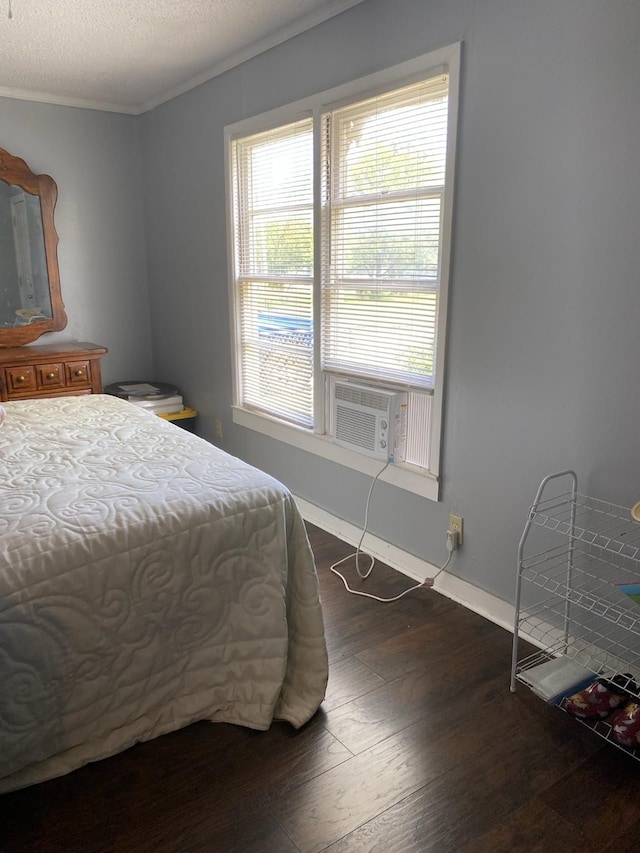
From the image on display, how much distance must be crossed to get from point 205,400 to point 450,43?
8.24 feet

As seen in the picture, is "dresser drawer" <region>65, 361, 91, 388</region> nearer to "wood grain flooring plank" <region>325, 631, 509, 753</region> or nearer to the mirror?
the mirror

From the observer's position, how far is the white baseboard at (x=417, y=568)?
237 centimetres

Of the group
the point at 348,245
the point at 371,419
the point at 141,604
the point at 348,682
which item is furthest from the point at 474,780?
the point at 348,245

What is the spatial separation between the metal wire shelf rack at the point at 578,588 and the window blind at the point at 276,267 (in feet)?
4.64

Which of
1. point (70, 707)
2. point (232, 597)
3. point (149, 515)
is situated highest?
point (149, 515)

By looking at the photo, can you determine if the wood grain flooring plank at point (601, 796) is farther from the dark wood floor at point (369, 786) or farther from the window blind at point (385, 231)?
the window blind at point (385, 231)

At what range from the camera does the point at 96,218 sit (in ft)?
13.7

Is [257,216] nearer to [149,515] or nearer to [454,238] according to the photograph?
[454,238]

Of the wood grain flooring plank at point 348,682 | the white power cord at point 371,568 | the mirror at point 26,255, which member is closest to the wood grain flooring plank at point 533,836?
the wood grain flooring plank at point 348,682

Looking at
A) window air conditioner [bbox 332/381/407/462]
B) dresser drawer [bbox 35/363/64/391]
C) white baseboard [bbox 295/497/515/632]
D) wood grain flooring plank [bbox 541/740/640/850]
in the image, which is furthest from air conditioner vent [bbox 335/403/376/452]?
dresser drawer [bbox 35/363/64/391]

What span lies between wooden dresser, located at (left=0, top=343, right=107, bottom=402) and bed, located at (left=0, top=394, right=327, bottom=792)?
5.54 feet

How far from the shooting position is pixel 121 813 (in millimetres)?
1536

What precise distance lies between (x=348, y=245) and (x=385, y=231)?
0.25 metres

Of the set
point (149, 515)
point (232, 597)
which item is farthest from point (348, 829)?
point (149, 515)
